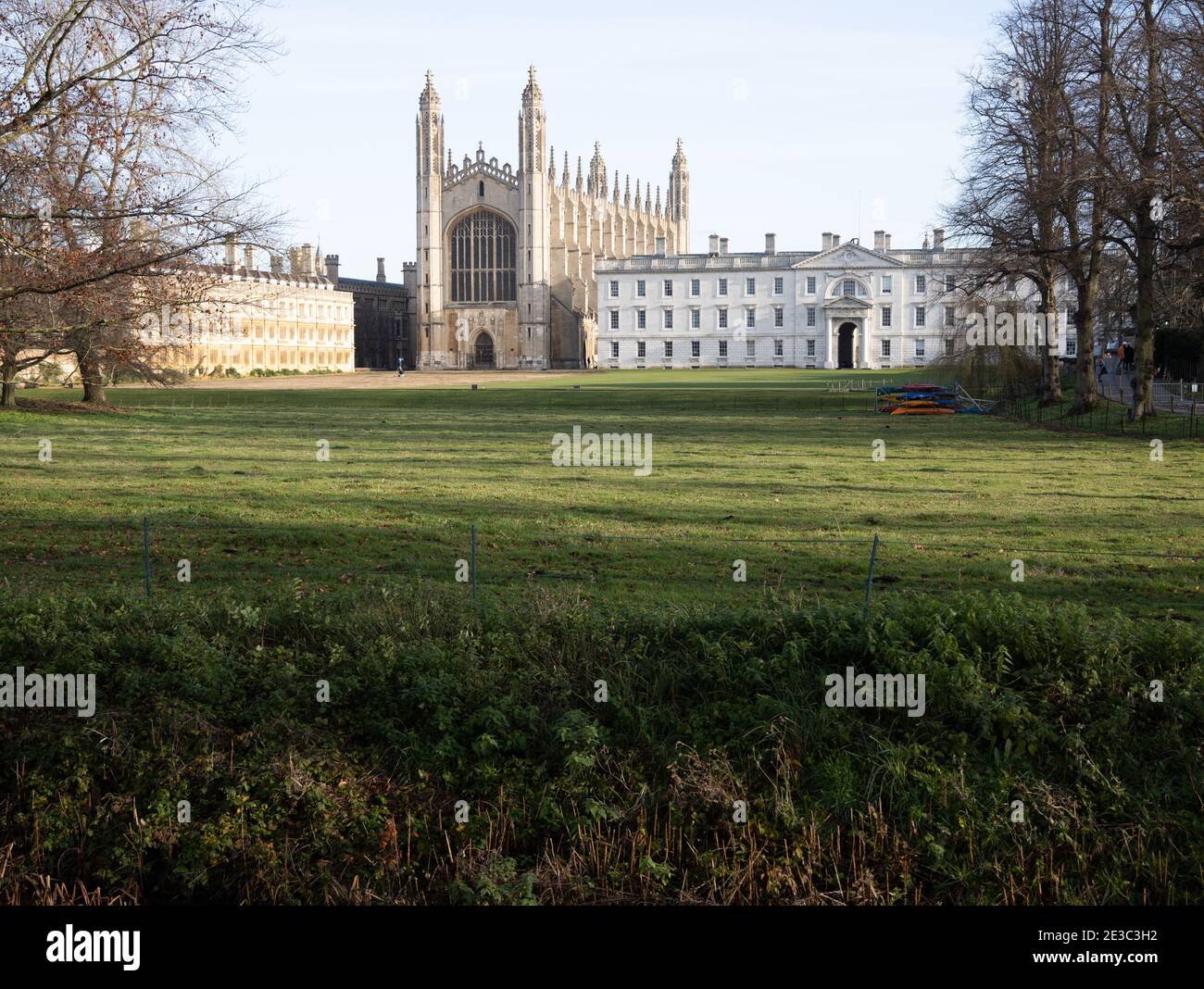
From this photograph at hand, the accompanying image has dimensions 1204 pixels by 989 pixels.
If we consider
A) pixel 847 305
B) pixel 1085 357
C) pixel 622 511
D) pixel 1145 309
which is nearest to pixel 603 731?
pixel 622 511

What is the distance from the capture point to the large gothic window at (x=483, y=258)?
372ft

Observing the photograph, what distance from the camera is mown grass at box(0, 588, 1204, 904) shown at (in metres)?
9.09

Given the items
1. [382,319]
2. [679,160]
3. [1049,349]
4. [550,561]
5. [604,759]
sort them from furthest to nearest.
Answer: [679,160], [382,319], [1049,349], [550,561], [604,759]

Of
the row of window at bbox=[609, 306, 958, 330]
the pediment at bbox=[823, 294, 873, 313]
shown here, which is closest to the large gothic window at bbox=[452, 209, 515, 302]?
the row of window at bbox=[609, 306, 958, 330]

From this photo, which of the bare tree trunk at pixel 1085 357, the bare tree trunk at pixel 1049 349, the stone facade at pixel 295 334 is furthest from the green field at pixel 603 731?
the stone facade at pixel 295 334

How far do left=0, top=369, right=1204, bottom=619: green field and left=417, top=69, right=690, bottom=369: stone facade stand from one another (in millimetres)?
75061

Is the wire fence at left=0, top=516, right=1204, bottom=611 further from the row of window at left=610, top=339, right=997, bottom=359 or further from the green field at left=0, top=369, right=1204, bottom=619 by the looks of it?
the row of window at left=610, top=339, right=997, bottom=359

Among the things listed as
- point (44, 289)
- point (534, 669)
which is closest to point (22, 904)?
point (534, 669)

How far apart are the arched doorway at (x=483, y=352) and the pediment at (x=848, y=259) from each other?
1081 inches

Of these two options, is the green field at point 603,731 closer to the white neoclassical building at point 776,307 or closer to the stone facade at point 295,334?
the stone facade at point 295,334

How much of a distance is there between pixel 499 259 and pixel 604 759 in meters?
107

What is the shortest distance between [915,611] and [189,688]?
6256 millimetres

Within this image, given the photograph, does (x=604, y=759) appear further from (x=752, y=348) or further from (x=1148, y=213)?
(x=752, y=348)

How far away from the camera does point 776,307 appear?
106938 mm
